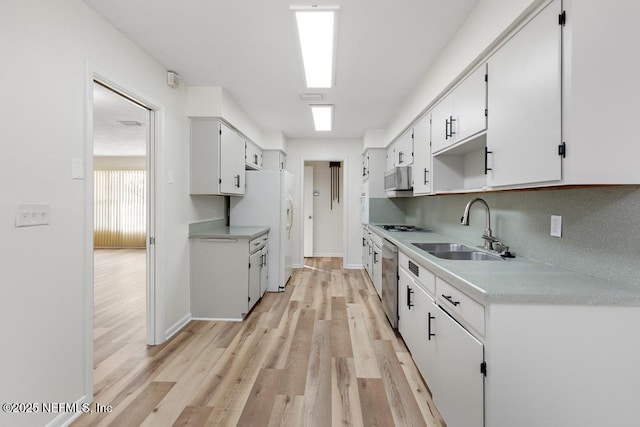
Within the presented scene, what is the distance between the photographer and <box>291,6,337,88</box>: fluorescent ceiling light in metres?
2.03

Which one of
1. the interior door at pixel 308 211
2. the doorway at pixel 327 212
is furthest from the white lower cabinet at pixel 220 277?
the doorway at pixel 327 212

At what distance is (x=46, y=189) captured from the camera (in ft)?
5.45

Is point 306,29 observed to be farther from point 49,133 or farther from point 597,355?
point 597,355

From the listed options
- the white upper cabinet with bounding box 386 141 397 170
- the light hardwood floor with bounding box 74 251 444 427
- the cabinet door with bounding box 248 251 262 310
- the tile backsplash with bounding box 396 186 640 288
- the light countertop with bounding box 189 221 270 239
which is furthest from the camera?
the white upper cabinet with bounding box 386 141 397 170

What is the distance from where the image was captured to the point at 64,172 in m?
1.77

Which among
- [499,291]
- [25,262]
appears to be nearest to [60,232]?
[25,262]

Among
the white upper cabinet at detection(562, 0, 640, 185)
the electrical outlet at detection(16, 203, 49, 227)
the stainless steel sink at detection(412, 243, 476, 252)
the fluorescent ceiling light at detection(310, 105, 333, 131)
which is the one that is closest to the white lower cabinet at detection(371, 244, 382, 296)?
the stainless steel sink at detection(412, 243, 476, 252)

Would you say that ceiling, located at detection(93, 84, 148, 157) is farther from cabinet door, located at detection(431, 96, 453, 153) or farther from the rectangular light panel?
cabinet door, located at detection(431, 96, 453, 153)

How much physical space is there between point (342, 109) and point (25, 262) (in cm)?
357

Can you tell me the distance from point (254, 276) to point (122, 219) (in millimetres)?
6772

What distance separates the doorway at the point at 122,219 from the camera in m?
2.80

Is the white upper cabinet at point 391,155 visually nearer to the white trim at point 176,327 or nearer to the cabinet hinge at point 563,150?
the cabinet hinge at point 563,150

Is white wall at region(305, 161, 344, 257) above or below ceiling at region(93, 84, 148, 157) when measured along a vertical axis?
below

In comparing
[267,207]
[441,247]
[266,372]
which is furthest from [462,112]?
[267,207]
